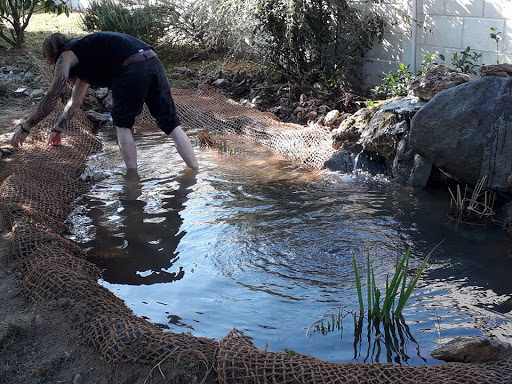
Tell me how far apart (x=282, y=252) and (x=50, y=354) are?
2046 millimetres

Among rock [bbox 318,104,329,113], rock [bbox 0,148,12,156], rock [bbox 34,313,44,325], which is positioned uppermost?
rock [bbox 318,104,329,113]

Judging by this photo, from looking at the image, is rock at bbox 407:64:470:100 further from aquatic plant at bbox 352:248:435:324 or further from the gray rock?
aquatic plant at bbox 352:248:435:324

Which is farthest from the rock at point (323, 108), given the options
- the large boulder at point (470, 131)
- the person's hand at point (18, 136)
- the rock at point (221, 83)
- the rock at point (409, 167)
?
the person's hand at point (18, 136)

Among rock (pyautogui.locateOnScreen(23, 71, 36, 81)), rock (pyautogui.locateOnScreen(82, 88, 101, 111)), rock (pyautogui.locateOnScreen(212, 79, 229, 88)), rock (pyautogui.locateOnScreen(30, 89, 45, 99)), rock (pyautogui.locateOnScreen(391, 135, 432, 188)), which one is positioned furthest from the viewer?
rock (pyautogui.locateOnScreen(23, 71, 36, 81))

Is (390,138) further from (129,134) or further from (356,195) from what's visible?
(129,134)

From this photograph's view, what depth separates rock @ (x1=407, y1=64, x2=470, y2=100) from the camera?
6477 mm

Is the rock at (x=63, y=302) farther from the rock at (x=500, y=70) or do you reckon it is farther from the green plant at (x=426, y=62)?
the green plant at (x=426, y=62)

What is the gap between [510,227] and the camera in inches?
203

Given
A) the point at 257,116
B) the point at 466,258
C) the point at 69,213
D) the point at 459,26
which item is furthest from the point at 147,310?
the point at 459,26

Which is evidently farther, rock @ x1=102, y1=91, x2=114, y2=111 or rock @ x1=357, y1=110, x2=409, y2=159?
rock @ x1=102, y1=91, x2=114, y2=111

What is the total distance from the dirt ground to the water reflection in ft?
2.84

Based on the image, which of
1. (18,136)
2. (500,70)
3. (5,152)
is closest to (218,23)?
(5,152)

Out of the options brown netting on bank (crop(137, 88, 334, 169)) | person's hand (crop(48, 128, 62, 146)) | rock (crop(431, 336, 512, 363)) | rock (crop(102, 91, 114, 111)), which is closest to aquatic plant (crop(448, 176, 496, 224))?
brown netting on bank (crop(137, 88, 334, 169))

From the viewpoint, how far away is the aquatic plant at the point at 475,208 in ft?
17.8
